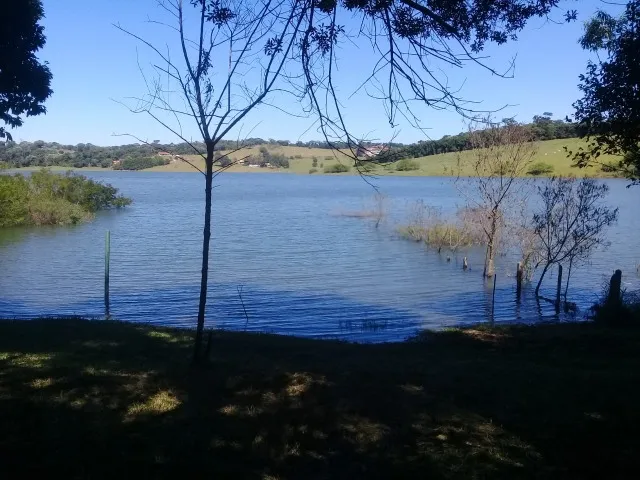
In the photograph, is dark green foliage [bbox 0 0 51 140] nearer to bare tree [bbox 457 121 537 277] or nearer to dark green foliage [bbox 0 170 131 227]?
bare tree [bbox 457 121 537 277]

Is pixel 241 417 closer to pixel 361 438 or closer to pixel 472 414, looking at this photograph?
pixel 361 438

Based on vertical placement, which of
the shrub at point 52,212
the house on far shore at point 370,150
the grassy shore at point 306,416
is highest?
the house on far shore at point 370,150

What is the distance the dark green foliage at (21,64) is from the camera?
13.3 m

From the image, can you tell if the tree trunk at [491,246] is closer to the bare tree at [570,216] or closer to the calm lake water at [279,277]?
the calm lake water at [279,277]

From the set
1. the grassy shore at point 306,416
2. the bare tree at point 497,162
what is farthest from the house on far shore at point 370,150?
the bare tree at point 497,162

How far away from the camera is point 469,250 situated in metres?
43.4

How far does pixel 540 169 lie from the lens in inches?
1394

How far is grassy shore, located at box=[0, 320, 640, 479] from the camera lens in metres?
5.05

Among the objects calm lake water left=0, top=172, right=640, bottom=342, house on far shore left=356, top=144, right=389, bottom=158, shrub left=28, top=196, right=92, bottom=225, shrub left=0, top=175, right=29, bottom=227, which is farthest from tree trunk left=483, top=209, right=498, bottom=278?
shrub left=28, top=196, right=92, bottom=225

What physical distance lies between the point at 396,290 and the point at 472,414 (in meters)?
22.5

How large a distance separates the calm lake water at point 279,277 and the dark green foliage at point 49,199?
237 centimetres

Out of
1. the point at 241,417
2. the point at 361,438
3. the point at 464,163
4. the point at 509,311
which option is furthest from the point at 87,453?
the point at 464,163

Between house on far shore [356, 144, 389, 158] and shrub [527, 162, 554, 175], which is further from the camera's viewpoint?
shrub [527, 162, 554, 175]

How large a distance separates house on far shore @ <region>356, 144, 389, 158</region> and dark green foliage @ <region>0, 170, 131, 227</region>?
4820 centimetres
